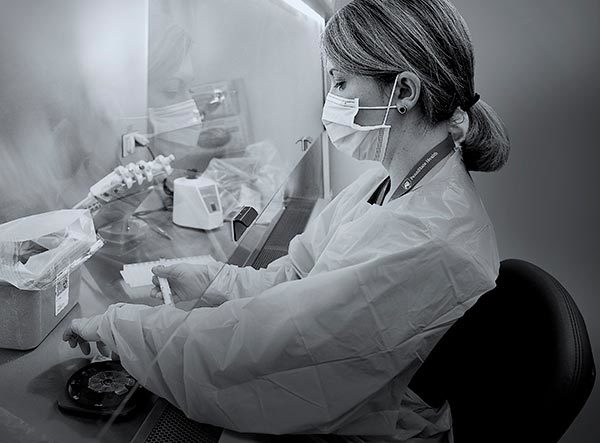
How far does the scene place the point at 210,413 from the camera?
2.68ft

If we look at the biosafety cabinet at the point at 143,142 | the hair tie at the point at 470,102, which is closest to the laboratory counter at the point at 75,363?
the biosafety cabinet at the point at 143,142

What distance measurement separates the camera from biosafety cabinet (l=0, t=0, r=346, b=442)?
837 mm

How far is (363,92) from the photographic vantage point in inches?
41.4

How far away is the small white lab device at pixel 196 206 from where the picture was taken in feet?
4.79

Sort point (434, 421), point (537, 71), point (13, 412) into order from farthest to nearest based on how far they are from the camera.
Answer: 1. point (537, 71)
2. point (434, 421)
3. point (13, 412)

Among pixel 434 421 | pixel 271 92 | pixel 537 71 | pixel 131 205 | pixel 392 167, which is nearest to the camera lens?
pixel 434 421

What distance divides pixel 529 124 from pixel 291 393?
1022mm

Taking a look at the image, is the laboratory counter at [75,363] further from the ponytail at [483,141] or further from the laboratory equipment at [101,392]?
the ponytail at [483,141]

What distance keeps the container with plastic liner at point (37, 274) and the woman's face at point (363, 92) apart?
1.86 feet

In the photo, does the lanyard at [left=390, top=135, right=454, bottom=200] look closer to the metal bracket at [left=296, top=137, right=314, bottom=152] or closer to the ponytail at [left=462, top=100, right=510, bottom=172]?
the ponytail at [left=462, top=100, right=510, bottom=172]

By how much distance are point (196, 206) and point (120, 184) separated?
→ 205mm

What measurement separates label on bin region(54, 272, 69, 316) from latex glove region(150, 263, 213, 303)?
0.17 m

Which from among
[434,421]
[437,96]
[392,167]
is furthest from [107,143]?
[434,421]

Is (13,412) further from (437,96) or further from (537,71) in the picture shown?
(537,71)
